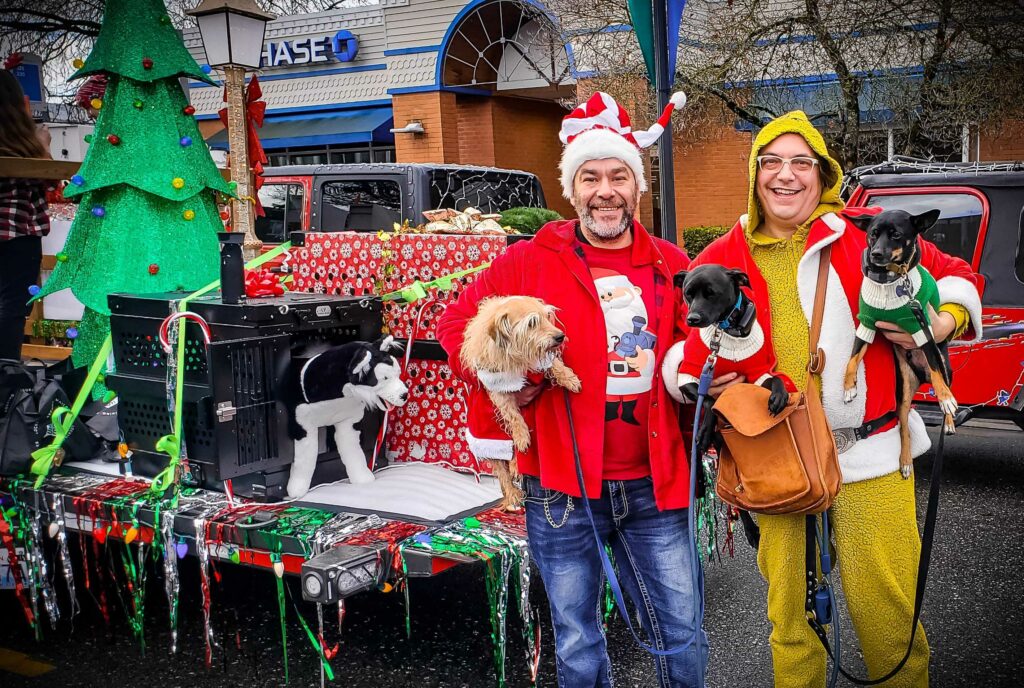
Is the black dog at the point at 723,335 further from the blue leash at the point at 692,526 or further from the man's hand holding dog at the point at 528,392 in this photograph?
the man's hand holding dog at the point at 528,392

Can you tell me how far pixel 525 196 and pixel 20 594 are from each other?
5548 mm

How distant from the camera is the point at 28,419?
15.4ft

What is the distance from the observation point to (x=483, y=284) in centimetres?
310

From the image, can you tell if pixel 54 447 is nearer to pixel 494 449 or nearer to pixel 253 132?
pixel 494 449

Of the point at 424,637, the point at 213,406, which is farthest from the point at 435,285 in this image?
the point at 424,637

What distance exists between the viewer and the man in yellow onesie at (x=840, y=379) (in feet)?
9.14

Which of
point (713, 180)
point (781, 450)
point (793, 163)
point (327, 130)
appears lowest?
point (781, 450)

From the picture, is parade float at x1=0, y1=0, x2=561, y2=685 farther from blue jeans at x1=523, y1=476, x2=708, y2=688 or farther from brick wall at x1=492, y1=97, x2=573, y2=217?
brick wall at x1=492, y1=97, x2=573, y2=217

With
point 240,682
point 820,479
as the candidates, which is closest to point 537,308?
point 820,479

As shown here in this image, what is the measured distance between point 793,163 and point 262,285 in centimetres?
288

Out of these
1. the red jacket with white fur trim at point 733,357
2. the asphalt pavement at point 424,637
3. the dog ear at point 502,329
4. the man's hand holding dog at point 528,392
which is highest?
the dog ear at point 502,329

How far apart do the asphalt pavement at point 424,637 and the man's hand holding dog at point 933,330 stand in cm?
190

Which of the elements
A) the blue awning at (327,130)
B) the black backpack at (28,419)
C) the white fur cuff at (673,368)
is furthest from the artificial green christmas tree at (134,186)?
the blue awning at (327,130)

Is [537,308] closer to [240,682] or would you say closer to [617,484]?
[617,484]
